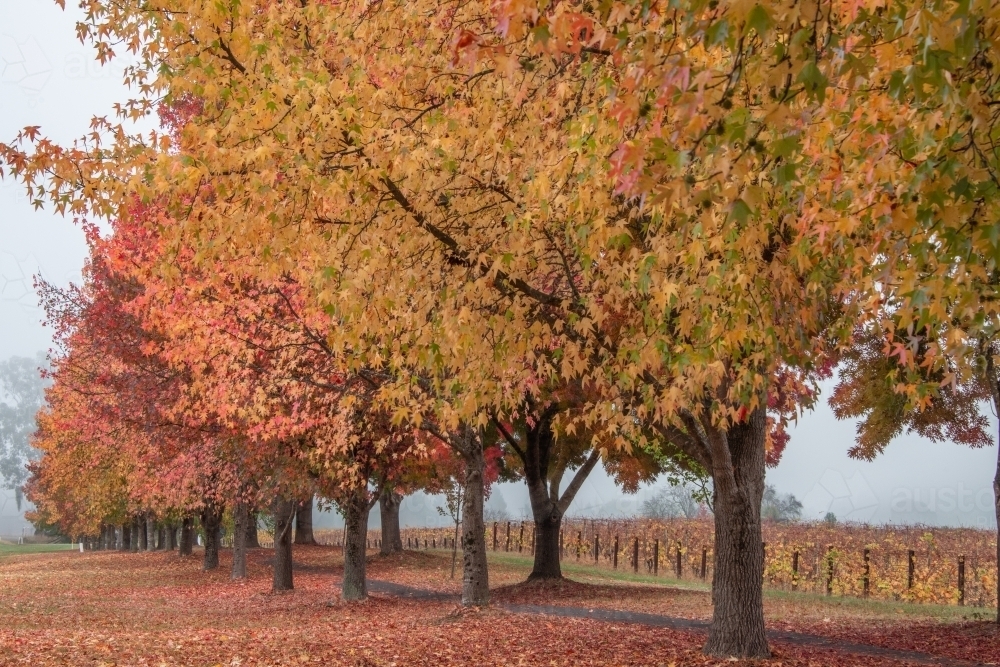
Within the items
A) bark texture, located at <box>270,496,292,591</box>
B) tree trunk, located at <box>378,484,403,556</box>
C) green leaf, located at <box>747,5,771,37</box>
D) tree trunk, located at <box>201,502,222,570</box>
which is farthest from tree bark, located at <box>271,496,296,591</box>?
green leaf, located at <box>747,5,771,37</box>

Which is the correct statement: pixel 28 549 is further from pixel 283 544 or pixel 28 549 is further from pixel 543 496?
pixel 543 496

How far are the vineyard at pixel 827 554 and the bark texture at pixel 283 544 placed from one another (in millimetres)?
13242

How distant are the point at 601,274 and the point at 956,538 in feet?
90.9

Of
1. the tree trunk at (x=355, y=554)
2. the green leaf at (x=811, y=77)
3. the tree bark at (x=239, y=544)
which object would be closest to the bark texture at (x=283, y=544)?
the tree trunk at (x=355, y=554)

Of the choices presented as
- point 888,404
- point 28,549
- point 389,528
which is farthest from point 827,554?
point 28,549

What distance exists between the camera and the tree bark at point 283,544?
2322 centimetres

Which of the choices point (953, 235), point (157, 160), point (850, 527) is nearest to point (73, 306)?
point (157, 160)

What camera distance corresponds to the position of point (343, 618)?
17.4 meters

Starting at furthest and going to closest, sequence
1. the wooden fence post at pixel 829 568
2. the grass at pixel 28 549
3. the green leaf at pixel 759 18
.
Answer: the grass at pixel 28 549, the wooden fence post at pixel 829 568, the green leaf at pixel 759 18

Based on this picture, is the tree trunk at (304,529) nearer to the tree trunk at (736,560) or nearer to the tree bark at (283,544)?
the tree bark at (283,544)

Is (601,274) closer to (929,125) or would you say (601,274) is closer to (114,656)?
(929,125)

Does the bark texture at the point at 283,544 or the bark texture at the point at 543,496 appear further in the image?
the bark texture at the point at 543,496

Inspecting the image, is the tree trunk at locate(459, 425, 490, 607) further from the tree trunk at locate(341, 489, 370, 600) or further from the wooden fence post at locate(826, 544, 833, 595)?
the wooden fence post at locate(826, 544, 833, 595)

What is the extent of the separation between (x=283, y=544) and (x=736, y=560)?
51.7 ft
